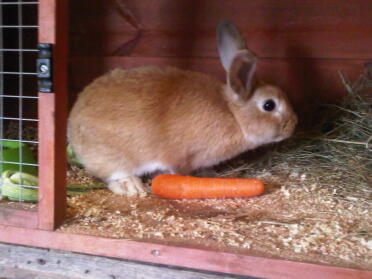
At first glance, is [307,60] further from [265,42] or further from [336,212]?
[336,212]

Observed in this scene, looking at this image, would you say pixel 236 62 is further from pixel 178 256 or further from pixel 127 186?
pixel 178 256

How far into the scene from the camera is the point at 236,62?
2045 mm

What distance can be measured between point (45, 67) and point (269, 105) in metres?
1.21

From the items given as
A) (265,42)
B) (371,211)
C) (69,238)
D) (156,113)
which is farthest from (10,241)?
(265,42)

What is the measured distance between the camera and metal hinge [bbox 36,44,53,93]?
150 centimetres

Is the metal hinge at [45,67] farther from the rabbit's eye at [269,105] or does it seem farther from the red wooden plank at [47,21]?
the rabbit's eye at [269,105]

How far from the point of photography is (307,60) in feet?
8.37

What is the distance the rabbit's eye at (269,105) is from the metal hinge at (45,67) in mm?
1177

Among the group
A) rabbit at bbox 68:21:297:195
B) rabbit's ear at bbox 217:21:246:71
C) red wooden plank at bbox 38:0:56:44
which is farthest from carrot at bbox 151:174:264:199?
red wooden plank at bbox 38:0:56:44

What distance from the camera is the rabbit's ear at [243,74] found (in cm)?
201

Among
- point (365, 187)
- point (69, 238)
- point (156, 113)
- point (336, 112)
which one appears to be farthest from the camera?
point (336, 112)

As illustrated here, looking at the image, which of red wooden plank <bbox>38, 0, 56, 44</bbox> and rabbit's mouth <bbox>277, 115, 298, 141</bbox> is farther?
rabbit's mouth <bbox>277, 115, 298, 141</bbox>

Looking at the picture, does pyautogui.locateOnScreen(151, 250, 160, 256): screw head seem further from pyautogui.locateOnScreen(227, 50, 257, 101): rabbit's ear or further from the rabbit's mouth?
the rabbit's mouth

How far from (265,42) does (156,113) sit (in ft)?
2.83
